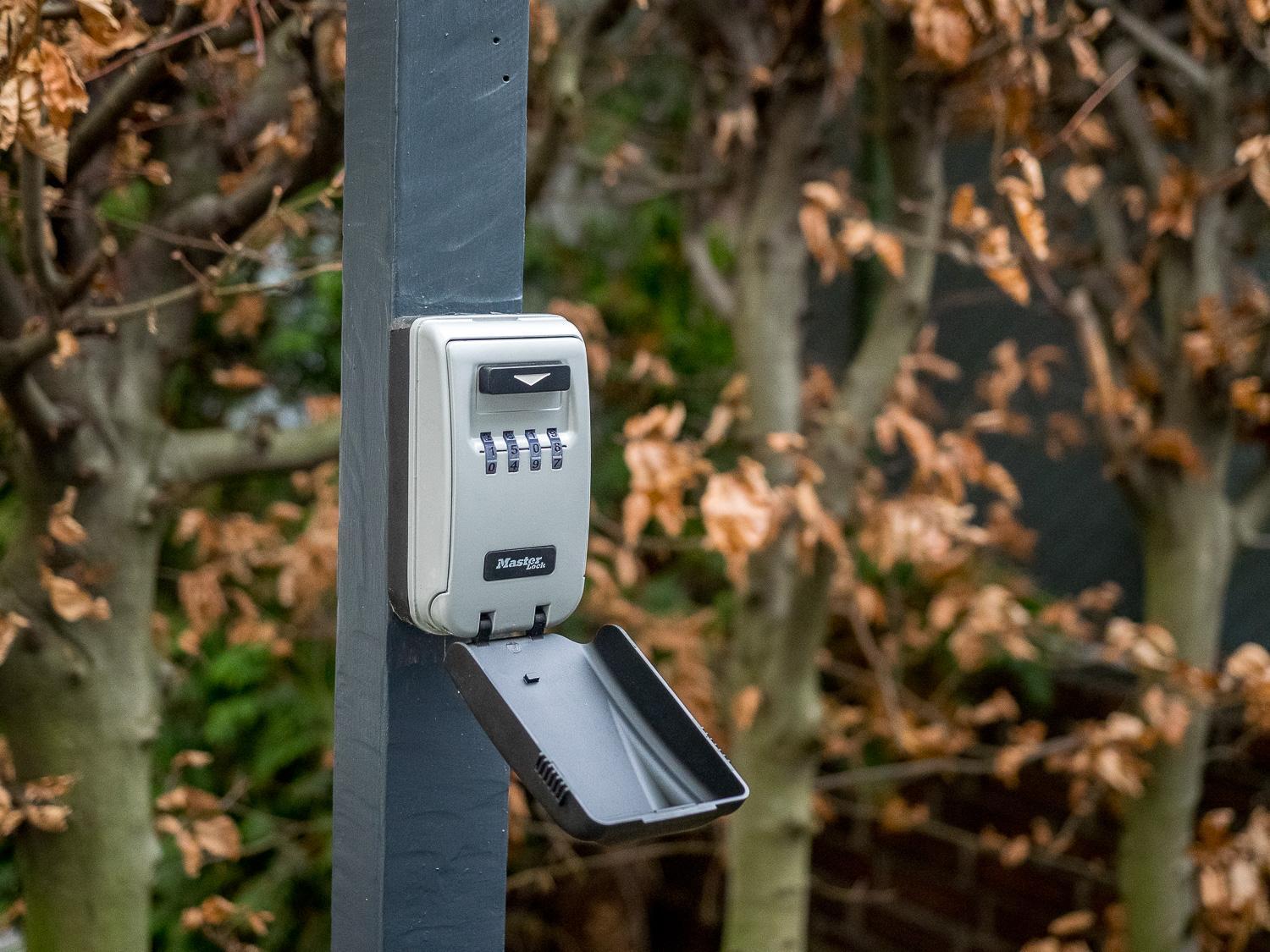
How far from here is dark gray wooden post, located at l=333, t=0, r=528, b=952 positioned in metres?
1.13

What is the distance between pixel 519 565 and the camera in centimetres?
116

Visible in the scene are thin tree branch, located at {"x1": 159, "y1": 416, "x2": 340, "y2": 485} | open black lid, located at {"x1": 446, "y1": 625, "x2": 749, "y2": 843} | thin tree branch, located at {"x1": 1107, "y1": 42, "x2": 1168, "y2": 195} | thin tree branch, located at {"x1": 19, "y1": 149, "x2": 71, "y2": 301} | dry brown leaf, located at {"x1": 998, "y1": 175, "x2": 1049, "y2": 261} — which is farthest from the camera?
thin tree branch, located at {"x1": 1107, "y1": 42, "x2": 1168, "y2": 195}

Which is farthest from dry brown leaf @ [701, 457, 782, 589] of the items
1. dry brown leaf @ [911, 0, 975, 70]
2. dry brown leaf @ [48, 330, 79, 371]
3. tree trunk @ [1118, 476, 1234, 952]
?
tree trunk @ [1118, 476, 1234, 952]

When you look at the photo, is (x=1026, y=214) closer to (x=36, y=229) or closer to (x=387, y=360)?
(x=387, y=360)

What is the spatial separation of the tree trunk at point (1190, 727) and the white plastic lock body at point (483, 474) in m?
2.10

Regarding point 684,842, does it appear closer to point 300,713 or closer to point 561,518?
point 300,713

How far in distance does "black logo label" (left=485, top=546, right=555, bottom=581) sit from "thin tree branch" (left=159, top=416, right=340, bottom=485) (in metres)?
0.97

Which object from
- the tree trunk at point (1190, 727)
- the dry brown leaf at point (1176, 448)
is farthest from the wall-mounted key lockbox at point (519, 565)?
the tree trunk at point (1190, 727)

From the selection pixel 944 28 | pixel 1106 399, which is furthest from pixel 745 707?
pixel 944 28

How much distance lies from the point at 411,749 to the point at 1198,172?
88.1 inches

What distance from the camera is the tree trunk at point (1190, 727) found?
9.54 feet

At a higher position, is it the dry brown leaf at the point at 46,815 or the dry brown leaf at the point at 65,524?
the dry brown leaf at the point at 65,524

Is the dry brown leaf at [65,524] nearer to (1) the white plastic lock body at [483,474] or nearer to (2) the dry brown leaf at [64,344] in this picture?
(2) the dry brown leaf at [64,344]

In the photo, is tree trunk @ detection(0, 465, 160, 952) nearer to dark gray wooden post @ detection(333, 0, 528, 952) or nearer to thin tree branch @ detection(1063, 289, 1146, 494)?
dark gray wooden post @ detection(333, 0, 528, 952)
